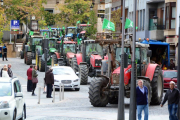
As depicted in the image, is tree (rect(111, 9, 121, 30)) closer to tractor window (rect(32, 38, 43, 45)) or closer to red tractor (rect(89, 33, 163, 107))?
tractor window (rect(32, 38, 43, 45))

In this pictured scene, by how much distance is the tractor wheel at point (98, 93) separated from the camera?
78.3ft

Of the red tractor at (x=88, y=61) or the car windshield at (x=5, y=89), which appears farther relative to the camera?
the red tractor at (x=88, y=61)

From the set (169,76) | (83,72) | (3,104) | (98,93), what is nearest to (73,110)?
(98,93)

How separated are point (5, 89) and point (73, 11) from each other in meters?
67.1

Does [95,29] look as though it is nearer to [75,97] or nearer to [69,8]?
[69,8]

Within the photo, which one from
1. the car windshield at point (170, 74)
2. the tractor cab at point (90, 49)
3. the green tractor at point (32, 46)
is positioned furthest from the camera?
the green tractor at point (32, 46)

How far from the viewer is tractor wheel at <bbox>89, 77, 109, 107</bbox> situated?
2386 centimetres

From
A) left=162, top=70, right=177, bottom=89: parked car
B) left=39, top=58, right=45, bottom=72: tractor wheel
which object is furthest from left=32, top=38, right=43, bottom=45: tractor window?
left=162, top=70, right=177, bottom=89: parked car

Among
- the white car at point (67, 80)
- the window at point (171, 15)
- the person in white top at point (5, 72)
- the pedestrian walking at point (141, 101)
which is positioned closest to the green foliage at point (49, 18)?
the window at point (171, 15)

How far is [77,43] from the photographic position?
48.0 metres

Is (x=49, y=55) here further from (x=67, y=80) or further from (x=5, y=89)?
(x=5, y=89)

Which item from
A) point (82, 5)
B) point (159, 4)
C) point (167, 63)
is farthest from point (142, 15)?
point (82, 5)

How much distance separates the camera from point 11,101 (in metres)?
16.4

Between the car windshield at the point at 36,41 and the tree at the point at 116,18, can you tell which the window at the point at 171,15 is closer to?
the car windshield at the point at 36,41
